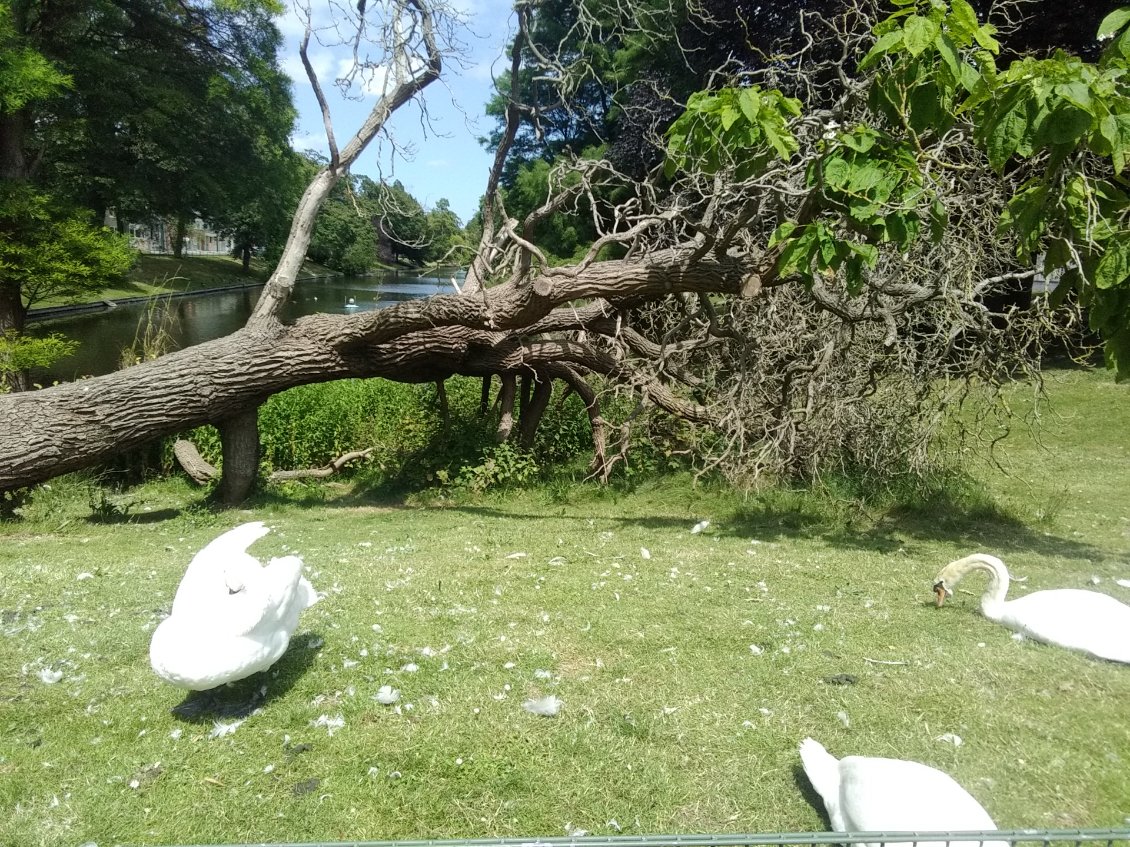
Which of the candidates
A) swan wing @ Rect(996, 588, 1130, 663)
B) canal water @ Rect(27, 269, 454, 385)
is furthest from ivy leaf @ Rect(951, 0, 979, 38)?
canal water @ Rect(27, 269, 454, 385)

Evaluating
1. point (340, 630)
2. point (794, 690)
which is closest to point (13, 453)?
point (340, 630)

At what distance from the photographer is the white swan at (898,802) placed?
277cm

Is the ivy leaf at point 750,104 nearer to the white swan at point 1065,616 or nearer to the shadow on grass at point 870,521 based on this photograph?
the white swan at point 1065,616

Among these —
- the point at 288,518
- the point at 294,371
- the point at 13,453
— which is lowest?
the point at 288,518

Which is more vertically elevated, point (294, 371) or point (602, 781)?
point (294, 371)

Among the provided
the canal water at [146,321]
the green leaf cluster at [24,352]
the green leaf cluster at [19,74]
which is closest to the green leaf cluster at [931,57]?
the canal water at [146,321]

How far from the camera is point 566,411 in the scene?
11742 millimetres

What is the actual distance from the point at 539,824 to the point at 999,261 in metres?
9.51

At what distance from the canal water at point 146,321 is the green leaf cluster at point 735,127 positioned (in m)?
4.33

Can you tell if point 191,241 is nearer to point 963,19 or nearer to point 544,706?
point 963,19

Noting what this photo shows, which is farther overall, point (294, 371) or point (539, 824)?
point (294, 371)

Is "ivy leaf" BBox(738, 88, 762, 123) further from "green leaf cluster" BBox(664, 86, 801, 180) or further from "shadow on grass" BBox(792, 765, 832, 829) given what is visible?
"shadow on grass" BBox(792, 765, 832, 829)

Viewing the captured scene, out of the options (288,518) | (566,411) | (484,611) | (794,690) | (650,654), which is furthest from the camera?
(566,411)

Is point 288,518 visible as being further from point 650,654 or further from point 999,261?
point 999,261
